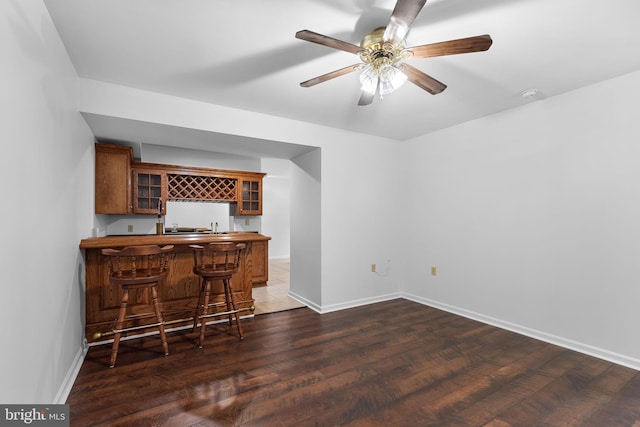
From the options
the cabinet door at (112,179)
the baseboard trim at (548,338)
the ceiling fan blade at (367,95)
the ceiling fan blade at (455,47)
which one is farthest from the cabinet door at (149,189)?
the baseboard trim at (548,338)

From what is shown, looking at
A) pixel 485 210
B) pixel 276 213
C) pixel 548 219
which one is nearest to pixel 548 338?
pixel 548 219

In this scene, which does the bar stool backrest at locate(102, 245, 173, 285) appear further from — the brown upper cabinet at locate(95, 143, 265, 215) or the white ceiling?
the white ceiling

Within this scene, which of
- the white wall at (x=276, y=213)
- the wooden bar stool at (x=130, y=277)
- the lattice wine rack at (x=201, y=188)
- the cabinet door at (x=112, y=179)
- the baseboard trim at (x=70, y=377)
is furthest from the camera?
the white wall at (x=276, y=213)

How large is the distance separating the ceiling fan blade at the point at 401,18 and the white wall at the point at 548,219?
2.15 meters

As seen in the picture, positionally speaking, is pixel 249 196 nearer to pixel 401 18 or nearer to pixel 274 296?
pixel 274 296

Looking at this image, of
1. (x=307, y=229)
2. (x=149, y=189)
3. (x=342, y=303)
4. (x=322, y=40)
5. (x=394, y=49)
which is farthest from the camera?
(x=149, y=189)

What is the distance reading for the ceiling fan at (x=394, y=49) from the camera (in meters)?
1.45

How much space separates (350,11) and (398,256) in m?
3.34

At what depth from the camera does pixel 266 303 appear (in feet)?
12.9

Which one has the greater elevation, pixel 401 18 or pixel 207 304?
pixel 401 18

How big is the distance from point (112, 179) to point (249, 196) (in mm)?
2314

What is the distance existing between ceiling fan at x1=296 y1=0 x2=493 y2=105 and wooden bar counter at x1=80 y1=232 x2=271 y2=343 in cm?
216

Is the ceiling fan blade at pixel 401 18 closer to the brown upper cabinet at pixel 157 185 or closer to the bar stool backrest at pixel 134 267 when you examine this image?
the bar stool backrest at pixel 134 267

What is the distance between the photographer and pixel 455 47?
1587 mm
